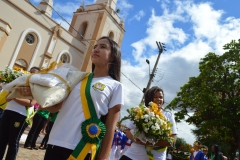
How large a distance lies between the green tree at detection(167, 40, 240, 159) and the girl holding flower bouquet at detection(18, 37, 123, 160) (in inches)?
542

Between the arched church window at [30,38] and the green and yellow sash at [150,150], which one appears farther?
the arched church window at [30,38]

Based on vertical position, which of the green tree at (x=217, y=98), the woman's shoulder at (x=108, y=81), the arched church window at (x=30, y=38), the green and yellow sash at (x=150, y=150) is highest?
the arched church window at (x=30, y=38)

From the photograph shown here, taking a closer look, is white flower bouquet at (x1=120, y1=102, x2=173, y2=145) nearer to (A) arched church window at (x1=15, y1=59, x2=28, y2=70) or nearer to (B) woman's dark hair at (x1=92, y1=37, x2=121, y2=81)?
(B) woman's dark hair at (x1=92, y1=37, x2=121, y2=81)

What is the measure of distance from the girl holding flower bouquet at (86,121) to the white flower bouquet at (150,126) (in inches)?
40.7

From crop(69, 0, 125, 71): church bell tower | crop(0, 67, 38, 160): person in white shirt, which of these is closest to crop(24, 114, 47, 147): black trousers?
crop(0, 67, 38, 160): person in white shirt

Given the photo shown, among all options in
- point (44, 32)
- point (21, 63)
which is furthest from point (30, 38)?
point (21, 63)

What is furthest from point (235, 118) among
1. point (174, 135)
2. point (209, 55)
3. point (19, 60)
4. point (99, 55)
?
point (19, 60)

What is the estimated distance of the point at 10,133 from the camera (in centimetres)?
322

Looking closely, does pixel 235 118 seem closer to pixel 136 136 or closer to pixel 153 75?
pixel 153 75

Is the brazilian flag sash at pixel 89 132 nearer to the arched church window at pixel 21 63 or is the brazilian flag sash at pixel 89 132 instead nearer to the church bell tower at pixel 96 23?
the arched church window at pixel 21 63

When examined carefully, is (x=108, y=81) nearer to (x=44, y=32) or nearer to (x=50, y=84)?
(x=50, y=84)

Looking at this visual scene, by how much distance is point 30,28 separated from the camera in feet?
68.5

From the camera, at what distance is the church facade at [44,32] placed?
19250 mm

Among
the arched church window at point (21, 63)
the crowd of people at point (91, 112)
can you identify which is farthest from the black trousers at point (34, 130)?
the arched church window at point (21, 63)
